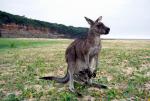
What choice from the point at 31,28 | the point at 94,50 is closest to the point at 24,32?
the point at 31,28

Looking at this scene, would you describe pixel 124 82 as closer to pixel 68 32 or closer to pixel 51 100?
pixel 51 100

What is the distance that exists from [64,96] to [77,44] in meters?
1.49

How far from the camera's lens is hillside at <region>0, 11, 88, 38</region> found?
4647cm

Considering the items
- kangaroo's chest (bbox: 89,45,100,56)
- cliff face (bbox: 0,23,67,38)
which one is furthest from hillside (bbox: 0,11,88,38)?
kangaroo's chest (bbox: 89,45,100,56)

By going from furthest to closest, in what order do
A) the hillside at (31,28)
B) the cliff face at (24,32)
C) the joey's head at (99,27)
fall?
the hillside at (31,28) → the cliff face at (24,32) → the joey's head at (99,27)

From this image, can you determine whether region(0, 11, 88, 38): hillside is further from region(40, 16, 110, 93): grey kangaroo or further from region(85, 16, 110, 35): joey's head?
region(85, 16, 110, 35): joey's head

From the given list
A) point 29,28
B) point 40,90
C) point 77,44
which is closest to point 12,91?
point 40,90

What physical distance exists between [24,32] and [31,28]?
209cm

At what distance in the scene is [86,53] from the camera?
9.61 metres

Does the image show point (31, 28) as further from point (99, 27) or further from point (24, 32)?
point (99, 27)

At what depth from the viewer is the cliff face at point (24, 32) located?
4578 cm

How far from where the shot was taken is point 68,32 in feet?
177

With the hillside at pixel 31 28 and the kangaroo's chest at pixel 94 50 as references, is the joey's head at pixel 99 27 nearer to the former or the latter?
the kangaroo's chest at pixel 94 50

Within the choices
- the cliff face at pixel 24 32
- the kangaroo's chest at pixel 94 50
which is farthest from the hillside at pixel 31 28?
the kangaroo's chest at pixel 94 50
